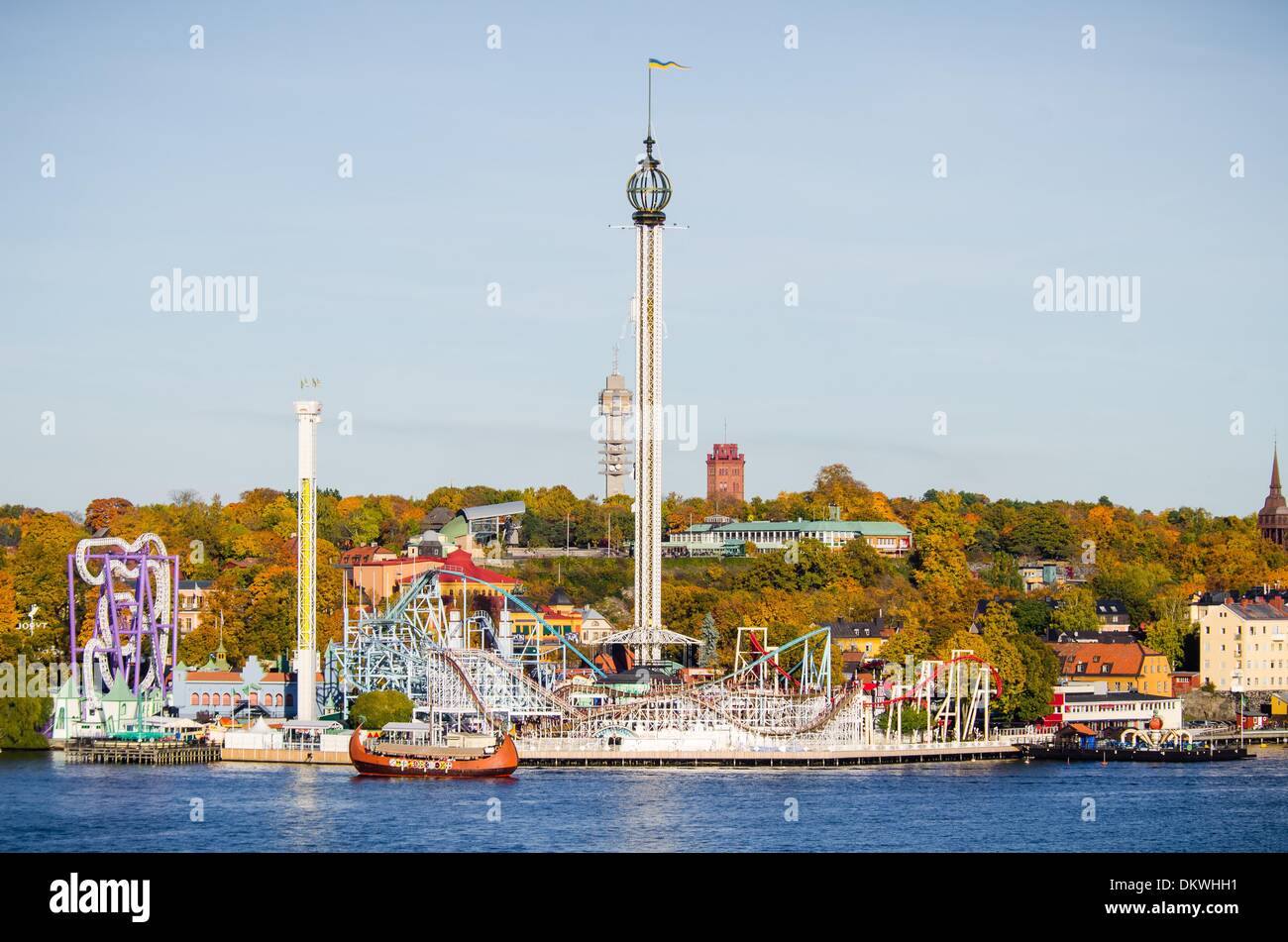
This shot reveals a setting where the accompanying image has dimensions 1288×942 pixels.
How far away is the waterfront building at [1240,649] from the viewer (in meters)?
82.2

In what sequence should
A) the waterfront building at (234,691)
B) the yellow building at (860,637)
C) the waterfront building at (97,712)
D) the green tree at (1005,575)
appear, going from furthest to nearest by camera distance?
the green tree at (1005,575), the yellow building at (860,637), the waterfront building at (234,691), the waterfront building at (97,712)

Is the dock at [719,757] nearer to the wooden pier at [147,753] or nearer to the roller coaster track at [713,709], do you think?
the roller coaster track at [713,709]

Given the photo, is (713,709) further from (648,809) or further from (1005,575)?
(1005,575)

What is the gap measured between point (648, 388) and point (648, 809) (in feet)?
103

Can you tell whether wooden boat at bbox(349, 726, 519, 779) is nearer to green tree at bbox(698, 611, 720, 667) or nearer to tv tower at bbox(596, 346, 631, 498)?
green tree at bbox(698, 611, 720, 667)

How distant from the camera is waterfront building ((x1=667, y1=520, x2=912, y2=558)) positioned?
371ft

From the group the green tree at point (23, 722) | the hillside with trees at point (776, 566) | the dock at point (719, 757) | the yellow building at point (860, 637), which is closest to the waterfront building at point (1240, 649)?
the hillside with trees at point (776, 566)

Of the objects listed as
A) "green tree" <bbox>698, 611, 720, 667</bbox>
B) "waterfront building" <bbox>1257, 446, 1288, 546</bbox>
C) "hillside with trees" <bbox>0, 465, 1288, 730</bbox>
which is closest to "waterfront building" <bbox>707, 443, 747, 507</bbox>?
"hillside with trees" <bbox>0, 465, 1288, 730</bbox>

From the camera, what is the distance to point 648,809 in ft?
158

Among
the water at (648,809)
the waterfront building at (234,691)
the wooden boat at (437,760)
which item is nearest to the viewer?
the water at (648,809)

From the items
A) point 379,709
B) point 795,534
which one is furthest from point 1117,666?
point 795,534

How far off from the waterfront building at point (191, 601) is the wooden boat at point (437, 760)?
29384mm
